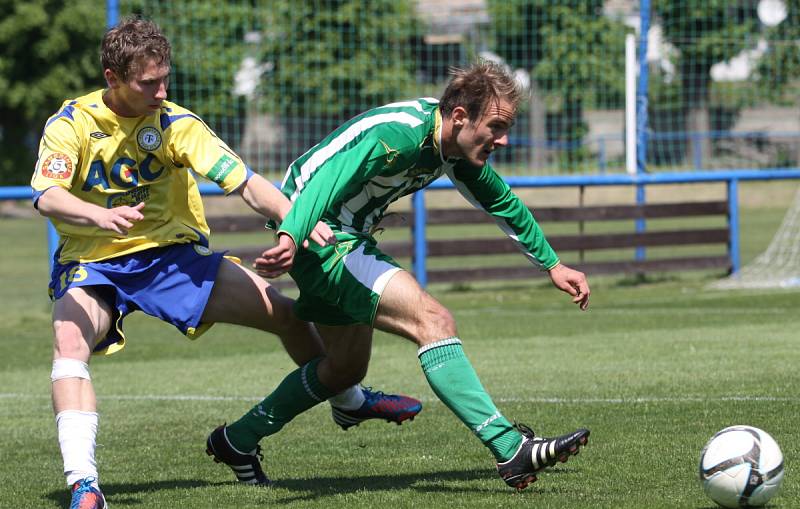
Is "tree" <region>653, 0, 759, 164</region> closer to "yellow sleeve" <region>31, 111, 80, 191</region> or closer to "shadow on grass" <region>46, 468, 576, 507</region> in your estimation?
"shadow on grass" <region>46, 468, 576, 507</region>

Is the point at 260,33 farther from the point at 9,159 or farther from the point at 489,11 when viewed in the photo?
the point at 9,159

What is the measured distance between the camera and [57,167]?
197 inches

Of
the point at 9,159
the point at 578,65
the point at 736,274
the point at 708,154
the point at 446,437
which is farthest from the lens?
the point at 9,159

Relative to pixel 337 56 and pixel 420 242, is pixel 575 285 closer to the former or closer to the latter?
pixel 420 242

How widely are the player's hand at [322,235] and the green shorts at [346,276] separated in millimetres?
219

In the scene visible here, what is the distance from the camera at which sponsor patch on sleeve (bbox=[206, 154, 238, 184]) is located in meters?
5.19

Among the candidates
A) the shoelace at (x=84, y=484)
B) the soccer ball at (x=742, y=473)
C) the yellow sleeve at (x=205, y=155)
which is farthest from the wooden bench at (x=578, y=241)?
the soccer ball at (x=742, y=473)

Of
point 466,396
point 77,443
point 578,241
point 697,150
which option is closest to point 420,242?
point 578,241

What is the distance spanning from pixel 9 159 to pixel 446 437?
3763 centimetres

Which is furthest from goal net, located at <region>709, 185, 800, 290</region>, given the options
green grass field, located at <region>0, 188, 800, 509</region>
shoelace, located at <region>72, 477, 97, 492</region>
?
shoelace, located at <region>72, 477, 97, 492</region>

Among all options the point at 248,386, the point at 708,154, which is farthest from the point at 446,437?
the point at 708,154

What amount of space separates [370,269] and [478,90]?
0.86 meters

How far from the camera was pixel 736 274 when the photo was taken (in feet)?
55.1

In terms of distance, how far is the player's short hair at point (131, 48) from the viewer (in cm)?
505
